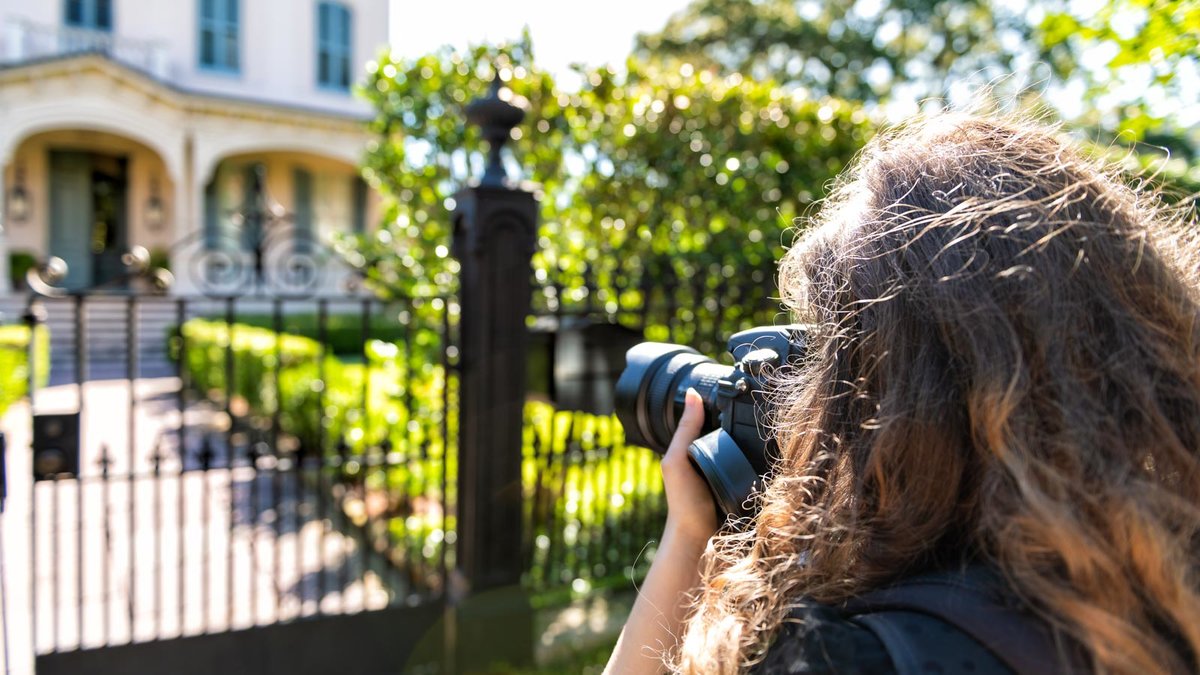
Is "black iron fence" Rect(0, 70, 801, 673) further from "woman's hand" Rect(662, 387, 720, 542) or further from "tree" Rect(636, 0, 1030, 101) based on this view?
"tree" Rect(636, 0, 1030, 101)

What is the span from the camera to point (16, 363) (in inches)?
327

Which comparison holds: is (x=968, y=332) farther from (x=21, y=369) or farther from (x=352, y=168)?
(x=352, y=168)

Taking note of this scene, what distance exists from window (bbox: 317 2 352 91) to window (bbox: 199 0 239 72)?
174 centimetres

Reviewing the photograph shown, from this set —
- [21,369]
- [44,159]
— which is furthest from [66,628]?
[44,159]

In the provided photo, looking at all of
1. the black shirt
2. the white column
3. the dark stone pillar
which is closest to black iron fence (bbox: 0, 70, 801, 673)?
the dark stone pillar

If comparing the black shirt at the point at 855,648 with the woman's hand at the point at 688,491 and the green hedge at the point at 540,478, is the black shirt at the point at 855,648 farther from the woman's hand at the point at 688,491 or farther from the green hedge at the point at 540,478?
the green hedge at the point at 540,478

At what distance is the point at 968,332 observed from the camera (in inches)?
32.7

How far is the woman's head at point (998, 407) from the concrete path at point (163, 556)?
8.45ft

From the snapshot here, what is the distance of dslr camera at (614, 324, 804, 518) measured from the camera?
110 centimetres

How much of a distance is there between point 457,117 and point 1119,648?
13.1ft

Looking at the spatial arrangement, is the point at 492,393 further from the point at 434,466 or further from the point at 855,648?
the point at 855,648

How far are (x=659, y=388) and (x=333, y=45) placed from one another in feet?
61.6

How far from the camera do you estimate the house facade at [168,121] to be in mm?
14234

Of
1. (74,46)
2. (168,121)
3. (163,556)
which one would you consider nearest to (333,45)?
(168,121)
